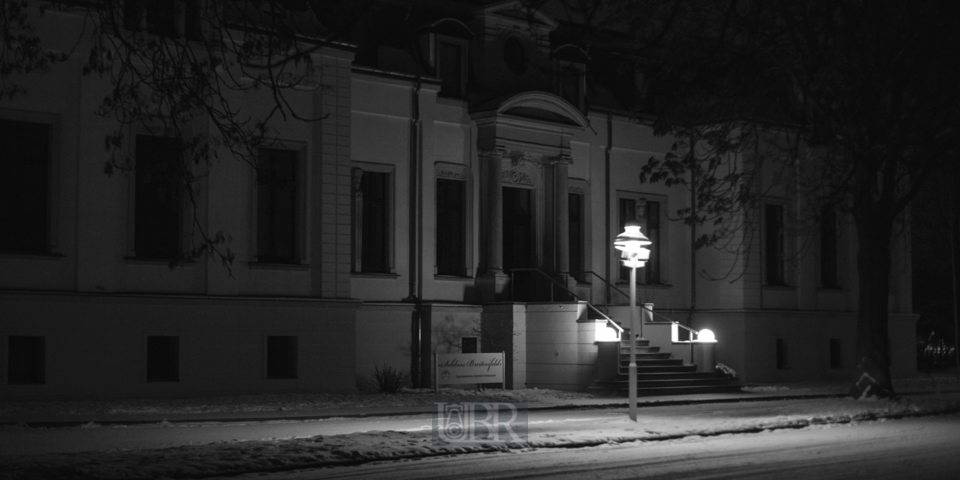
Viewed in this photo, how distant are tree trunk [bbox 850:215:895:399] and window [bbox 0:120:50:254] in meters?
18.7

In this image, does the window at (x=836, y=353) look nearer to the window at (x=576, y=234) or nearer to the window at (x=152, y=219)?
the window at (x=576, y=234)

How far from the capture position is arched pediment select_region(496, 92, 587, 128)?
34.3 meters

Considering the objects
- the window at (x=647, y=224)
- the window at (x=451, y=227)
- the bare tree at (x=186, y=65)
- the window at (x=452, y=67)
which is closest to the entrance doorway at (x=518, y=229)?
the window at (x=451, y=227)

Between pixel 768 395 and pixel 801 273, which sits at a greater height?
pixel 801 273

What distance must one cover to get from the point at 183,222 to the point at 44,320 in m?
3.98

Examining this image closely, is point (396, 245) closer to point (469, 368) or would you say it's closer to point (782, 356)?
point (469, 368)

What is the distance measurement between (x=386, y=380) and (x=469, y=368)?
2.15 metres

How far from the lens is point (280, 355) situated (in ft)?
94.9

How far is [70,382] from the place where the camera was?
25094mm

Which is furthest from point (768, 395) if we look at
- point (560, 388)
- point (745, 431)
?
point (745, 431)

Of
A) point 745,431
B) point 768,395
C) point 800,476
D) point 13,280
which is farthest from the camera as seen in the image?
point 768,395

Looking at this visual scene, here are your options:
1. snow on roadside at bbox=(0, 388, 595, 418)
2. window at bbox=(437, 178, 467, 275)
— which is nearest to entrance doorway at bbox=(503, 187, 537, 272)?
window at bbox=(437, 178, 467, 275)

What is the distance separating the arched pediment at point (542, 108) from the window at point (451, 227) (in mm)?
2591

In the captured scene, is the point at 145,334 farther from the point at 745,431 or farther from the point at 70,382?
the point at 745,431
